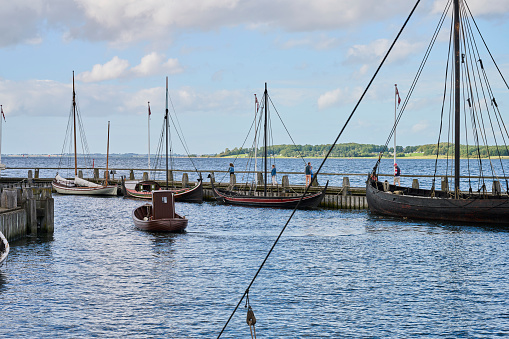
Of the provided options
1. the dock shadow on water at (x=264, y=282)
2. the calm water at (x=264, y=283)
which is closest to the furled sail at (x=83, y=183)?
the dock shadow on water at (x=264, y=282)

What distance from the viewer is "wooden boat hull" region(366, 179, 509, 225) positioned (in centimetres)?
3338

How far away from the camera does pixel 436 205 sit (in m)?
35.0

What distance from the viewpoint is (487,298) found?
18.3 meters

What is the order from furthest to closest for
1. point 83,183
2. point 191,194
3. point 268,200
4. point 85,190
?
point 83,183
point 85,190
point 191,194
point 268,200

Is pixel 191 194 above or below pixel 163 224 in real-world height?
above

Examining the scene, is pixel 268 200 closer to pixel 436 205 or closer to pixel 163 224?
pixel 436 205

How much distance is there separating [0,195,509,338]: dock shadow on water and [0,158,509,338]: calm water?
0.04m

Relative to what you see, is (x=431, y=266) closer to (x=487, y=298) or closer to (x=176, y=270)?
(x=487, y=298)

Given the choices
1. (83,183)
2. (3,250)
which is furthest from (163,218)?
(83,183)

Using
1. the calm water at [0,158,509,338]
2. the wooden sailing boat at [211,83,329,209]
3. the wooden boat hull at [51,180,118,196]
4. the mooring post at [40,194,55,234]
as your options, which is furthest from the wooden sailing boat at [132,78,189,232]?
the wooden boat hull at [51,180,118,196]

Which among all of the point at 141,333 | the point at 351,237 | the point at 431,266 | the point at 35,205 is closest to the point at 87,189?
the point at 35,205

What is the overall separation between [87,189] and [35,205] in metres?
29.9

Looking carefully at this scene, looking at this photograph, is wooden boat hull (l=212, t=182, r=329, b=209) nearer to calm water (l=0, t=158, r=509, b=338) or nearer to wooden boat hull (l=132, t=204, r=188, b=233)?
calm water (l=0, t=158, r=509, b=338)

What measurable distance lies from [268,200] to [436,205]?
13428 millimetres
